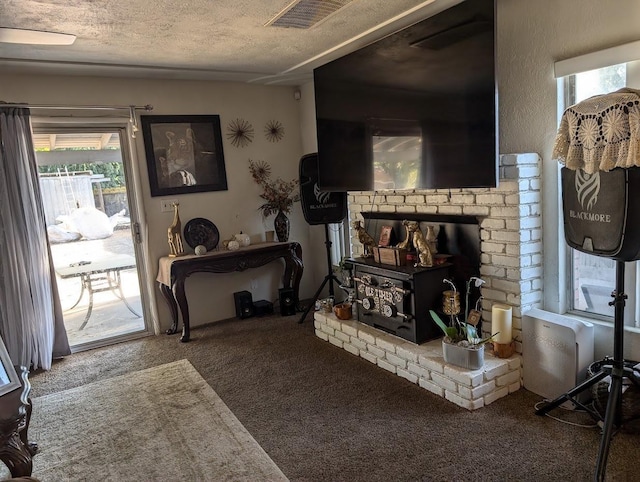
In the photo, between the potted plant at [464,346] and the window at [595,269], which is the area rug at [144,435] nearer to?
the potted plant at [464,346]

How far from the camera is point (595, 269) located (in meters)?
2.53

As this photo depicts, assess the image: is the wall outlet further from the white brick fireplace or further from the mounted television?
the white brick fireplace

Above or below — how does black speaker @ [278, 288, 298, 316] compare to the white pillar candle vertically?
below

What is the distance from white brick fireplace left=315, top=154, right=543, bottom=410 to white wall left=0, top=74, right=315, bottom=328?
6.77 ft

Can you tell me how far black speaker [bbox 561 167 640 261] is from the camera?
1731 mm

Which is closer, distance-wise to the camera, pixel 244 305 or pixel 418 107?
pixel 418 107

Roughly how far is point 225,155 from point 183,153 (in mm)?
404

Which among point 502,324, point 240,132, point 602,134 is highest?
point 240,132

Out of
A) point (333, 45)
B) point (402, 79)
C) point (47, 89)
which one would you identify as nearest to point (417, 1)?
point (402, 79)

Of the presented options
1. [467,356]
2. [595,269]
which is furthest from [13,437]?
[595,269]

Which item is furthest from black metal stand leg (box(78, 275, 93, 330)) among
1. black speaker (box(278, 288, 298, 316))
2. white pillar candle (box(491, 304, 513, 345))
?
white pillar candle (box(491, 304, 513, 345))

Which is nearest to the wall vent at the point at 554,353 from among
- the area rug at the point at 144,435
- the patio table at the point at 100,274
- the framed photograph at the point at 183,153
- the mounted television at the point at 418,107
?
the mounted television at the point at 418,107

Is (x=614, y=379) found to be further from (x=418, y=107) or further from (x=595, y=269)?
(x=418, y=107)

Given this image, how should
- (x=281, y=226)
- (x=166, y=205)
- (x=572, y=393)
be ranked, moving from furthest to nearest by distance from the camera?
(x=281, y=226)
(x=166, y=205)
(x=572, y=393)
